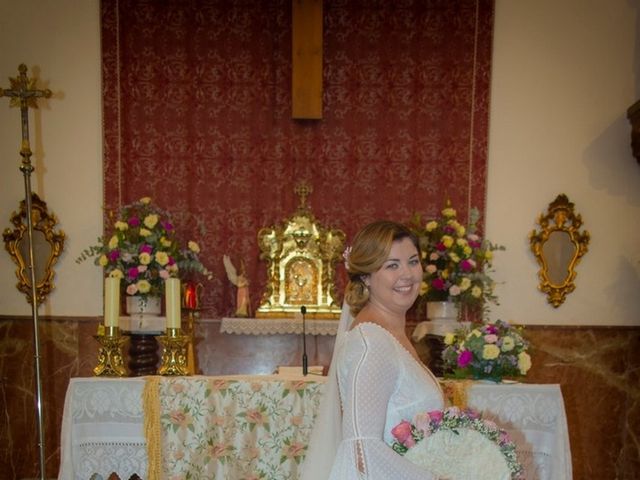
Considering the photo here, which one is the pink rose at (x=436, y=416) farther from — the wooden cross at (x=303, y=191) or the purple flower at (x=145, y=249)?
the wooden cross at (x=303, y=191)

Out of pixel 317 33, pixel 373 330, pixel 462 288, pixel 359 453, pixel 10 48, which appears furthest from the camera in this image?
pixel 10 48

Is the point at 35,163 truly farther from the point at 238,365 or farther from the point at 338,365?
the point at 338,365

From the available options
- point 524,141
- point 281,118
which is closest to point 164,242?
point 281,118

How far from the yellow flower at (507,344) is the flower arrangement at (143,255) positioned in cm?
213

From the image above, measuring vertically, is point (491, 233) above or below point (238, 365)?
above

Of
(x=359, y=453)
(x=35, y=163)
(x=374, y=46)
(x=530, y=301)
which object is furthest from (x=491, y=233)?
(x=35, y=163)

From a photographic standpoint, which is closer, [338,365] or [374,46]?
[338,365]

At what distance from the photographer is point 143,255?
154 inches

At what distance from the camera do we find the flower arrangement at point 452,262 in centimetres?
411

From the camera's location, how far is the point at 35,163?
183 inches

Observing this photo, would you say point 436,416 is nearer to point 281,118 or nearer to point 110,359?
point 110,359

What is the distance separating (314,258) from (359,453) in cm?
290

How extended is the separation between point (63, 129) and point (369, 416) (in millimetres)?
3923

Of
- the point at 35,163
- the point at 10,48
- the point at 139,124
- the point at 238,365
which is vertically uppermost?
the point at 10,48
